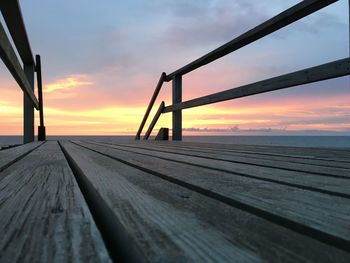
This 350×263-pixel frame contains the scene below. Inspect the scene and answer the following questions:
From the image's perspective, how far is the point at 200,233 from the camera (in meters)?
0.59

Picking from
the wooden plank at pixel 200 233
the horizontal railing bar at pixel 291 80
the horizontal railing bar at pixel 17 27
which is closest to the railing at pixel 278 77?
the horizontal railing bar at pixel 291 80

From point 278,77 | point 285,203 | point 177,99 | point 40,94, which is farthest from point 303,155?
point 40,94

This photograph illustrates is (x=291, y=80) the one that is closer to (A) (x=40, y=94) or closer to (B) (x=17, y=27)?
(B) (x=17, y=27)

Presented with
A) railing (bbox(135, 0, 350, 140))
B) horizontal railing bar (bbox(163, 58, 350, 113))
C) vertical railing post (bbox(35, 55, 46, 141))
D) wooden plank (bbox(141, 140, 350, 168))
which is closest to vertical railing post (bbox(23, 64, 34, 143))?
vertical railing post (bbox(35, 55, 46, 141))

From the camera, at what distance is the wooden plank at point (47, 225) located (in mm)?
508

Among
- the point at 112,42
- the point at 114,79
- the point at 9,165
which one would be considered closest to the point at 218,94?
the point at 9,165

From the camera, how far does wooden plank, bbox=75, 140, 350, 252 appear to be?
0.61 m

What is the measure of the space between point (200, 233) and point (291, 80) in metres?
2.45

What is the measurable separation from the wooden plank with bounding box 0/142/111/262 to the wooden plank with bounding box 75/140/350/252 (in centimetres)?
32

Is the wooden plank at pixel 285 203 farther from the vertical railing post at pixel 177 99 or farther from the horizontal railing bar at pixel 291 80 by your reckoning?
the vertical railing post at pixel 177 99

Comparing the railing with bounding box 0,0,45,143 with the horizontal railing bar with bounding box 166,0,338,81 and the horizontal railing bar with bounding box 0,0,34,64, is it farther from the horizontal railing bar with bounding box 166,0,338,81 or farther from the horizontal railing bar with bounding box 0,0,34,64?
the horizontal railing bar with bounding box 166,0,338,81

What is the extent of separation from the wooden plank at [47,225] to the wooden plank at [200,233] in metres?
0.06

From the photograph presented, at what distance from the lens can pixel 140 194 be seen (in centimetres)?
90

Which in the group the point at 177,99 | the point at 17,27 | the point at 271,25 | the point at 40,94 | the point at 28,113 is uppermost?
the point at 17,27
